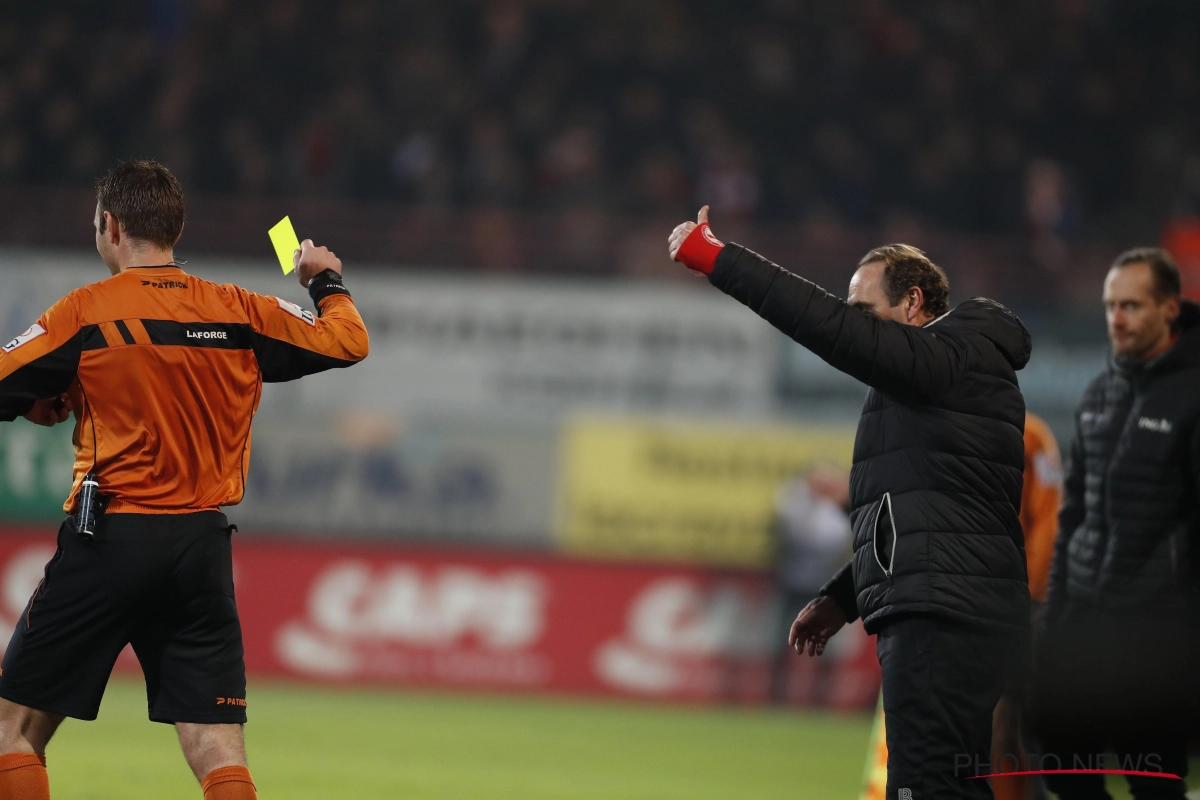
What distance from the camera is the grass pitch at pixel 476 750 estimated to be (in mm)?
7355

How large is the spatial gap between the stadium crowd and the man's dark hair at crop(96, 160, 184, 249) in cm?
974

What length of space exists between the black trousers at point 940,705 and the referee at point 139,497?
1.83 metres

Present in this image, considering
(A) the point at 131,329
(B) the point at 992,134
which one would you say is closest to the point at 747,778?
(A) the point at 131,329

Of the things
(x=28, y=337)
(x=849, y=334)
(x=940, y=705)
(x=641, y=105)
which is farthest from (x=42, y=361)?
(x=641, y=105)

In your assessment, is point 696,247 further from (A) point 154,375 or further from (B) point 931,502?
(A) point 154,375

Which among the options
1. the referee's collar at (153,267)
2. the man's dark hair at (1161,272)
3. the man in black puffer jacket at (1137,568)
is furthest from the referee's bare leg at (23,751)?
the man's dark hair at (1161,272)

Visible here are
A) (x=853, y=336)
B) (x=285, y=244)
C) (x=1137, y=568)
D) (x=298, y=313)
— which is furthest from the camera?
(x=1137, y=568)

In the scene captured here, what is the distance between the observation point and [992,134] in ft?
51.2

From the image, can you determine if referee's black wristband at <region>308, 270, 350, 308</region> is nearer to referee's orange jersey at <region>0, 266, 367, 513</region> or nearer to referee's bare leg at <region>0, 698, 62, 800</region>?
referee's orange jersey at <region>0, 266, 367, 513</region>

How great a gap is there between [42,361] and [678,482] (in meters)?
9.47

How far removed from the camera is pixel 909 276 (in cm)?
414

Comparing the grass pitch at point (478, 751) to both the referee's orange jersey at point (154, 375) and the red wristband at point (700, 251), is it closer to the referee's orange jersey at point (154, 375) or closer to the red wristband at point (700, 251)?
the referee's orange jersey at point (154, 375)

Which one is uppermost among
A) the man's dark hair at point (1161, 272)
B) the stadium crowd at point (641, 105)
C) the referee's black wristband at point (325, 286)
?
the stadium crowd at point (641, 105)

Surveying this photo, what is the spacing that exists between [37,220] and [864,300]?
1032cm
